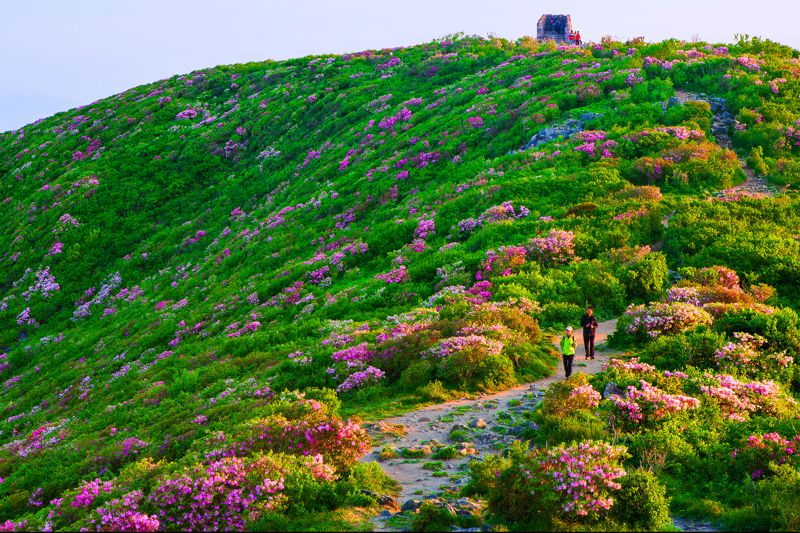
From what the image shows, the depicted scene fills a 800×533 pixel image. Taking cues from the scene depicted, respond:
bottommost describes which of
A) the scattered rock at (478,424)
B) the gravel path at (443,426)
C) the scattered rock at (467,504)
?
the gravel path at (443,426)

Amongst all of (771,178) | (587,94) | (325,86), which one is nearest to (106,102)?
(325,86)

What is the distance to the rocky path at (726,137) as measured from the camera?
2552 centimetres

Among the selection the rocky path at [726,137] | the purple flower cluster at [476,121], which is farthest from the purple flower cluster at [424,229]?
the purple flower cluster at [476,121]

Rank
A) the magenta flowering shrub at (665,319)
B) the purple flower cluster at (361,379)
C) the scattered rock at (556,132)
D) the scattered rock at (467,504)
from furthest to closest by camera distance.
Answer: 1. the scattered rock at (556,132)
2. the magenta flowering shrub at (665,319)
3. the purple flower cluster at (361,379)
4. the scattered rock at (467,504)

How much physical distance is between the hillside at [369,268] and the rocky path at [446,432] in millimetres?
574

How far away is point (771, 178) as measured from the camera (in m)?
26.4

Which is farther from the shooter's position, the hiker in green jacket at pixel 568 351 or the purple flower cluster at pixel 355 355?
the purple flower cluster at pixel 355 355

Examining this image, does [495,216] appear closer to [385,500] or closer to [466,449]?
[466,449]

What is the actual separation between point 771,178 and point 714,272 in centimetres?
1027

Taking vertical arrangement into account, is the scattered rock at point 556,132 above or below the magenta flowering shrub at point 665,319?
above

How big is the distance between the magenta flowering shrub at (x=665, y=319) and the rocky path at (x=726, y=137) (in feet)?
35.1

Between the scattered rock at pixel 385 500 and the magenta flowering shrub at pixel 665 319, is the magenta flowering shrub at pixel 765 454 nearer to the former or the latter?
the scattered rock at pixel 385 500

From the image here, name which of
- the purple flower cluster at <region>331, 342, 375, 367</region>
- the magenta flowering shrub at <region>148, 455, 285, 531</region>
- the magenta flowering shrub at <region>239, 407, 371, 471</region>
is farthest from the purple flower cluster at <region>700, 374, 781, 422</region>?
the magenta flowering shrub at <region>148, 455, 285, 531</region>

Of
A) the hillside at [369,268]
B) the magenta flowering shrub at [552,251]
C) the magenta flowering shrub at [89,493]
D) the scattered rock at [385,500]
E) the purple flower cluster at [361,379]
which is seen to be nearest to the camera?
the scattered rock at [385,500]
